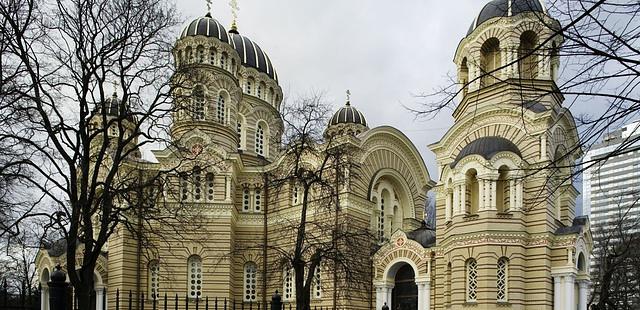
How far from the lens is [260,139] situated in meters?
37.8

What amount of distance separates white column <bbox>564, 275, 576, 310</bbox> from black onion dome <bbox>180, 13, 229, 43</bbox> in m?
21.6

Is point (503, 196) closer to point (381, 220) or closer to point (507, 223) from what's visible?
point (507, 223)

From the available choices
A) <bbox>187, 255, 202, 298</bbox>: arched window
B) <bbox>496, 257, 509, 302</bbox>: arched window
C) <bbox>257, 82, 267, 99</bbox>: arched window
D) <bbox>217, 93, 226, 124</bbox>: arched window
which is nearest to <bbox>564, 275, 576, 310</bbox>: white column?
<bbox>496, 257, 509, 302</bbox>: arched window

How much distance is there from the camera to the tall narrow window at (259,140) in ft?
123

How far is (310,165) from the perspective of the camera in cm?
2939

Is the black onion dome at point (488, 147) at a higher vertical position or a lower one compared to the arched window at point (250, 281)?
higher

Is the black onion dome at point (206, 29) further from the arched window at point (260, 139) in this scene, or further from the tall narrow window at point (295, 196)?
the tall narrow window at point (295, 196)

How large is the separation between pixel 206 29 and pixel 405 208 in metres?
15.0

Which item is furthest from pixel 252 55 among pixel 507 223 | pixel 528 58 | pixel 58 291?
pixel 58 291

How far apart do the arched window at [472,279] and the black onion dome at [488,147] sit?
12.7 feet

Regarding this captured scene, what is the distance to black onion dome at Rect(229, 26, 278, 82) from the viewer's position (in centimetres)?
3938

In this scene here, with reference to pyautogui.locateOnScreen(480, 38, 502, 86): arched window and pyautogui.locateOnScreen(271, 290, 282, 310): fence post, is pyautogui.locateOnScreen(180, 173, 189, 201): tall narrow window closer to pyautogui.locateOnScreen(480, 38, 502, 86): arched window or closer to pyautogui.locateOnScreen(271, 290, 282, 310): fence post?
pyautogui.locateOnScreen(271, 290, 282, 310): fence post

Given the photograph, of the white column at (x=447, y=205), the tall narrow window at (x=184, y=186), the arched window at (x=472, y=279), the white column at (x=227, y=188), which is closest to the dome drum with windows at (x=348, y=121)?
the white column at (x=227, y=188)

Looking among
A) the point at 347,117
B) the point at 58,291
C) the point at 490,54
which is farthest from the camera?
the point at 347,117
